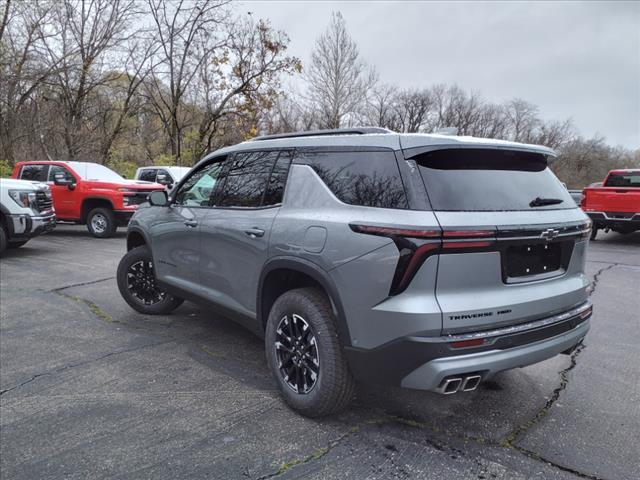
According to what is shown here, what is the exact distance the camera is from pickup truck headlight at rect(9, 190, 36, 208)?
8.52m

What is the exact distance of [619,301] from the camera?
6.02 metres

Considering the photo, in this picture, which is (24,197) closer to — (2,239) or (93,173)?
(2,239)

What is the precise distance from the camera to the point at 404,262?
2.29 m

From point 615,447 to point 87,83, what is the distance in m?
25.7

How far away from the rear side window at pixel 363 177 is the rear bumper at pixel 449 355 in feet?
2.40

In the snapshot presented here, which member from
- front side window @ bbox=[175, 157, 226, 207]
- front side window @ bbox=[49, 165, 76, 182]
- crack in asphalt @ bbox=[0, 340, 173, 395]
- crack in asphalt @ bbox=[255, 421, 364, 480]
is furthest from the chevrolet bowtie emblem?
front side window @ bbox=[49, 165, 76, 182]

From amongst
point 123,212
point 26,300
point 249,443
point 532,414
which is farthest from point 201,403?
point 123,212

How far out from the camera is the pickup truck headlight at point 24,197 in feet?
27.9

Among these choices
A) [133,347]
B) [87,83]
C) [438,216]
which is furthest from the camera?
[87,83]

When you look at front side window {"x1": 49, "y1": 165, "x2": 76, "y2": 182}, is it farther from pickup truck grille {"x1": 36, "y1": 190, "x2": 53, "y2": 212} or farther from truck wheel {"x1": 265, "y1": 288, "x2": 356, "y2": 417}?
truck wheel {"x1": 265, "y1": 288, "x2": 356, "y2": 417}

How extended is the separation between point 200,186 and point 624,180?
40.4 ft

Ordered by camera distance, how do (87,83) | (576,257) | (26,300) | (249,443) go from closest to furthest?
(249,443) < (576,257) < (26,300) < (87,83)

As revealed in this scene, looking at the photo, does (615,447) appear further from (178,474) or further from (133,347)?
(133,347)

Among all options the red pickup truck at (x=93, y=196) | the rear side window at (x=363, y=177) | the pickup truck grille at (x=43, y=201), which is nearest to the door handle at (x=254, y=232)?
the rear side window at (x=363, y=177)
